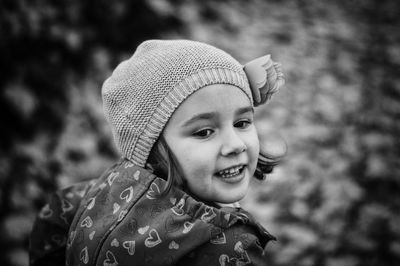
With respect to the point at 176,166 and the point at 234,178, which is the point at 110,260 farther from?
the point at 234,178

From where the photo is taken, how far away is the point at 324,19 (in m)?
5.93

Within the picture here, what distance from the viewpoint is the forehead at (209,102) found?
3.93ft

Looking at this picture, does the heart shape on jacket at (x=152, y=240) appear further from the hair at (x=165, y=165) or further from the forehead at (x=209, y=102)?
the forehead at (x=209, y=102)

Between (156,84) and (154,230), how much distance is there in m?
0.45

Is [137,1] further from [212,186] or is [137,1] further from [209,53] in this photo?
[212,186]

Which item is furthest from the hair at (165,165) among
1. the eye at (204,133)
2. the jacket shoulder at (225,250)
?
the jacket shoulder at (225,250)

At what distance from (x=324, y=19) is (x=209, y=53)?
5224mm

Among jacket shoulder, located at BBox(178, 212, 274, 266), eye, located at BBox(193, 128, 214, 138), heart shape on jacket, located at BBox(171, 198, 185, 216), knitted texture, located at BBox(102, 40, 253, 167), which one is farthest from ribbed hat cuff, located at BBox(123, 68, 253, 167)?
jacket shoulder, located at BBox(178, 212, 274, 266)

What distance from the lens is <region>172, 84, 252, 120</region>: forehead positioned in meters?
1.20

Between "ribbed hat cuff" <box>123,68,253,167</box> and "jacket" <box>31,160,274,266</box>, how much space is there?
8 cm

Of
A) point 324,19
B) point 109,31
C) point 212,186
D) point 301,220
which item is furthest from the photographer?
point 324,19

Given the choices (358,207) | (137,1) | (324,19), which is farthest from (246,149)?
(324,19)

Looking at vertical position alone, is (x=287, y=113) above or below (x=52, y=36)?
below

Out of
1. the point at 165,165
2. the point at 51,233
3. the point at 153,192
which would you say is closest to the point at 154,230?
the point at 153,192
